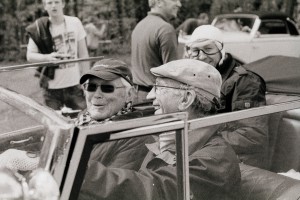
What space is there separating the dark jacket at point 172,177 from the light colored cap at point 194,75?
0.48 metres

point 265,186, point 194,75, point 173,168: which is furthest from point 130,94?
point 173,168

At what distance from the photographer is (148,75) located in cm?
446

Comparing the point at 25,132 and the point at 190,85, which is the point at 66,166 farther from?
the point at 190,85

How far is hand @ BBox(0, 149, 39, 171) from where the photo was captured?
1.90 m

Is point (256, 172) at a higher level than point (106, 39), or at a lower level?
higher

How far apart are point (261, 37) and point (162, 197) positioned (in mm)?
7707

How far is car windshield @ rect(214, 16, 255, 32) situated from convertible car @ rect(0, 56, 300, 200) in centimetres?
694

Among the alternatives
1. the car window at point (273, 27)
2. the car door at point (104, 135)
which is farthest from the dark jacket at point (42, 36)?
the car window at point (273, 27)

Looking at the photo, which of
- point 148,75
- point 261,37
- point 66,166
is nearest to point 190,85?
point 66,166

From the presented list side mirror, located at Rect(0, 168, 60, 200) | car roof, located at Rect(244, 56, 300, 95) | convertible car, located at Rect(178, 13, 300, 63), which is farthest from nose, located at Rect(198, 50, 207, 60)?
convertible car, located at Rect(178, 13, 300, 63)

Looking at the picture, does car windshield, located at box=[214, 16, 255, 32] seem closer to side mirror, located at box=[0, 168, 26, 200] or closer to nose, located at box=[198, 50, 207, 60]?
nose, located at box=[198, 50, 207, 60]

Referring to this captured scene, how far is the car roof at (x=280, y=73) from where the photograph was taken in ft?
12.5

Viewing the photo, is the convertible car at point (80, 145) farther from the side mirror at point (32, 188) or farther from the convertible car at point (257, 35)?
the convertible car at point (257, 35)

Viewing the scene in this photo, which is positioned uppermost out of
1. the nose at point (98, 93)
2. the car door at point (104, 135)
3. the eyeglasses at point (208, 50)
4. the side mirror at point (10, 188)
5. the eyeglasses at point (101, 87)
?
the car door at point (104, 135)
